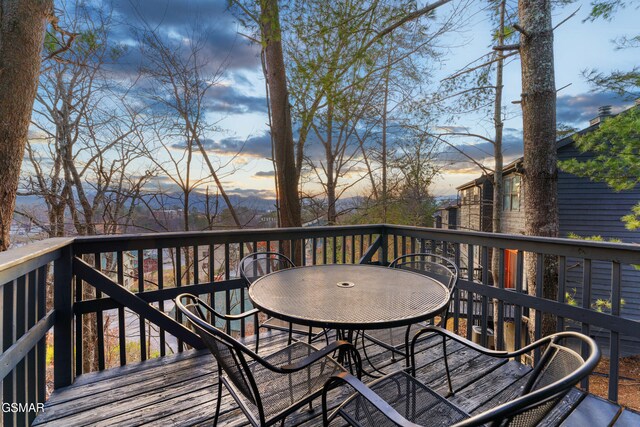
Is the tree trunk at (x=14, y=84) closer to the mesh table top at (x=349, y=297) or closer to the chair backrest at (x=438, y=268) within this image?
the mesh table top at (x=349, y=297)

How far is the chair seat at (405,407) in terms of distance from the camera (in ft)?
4.33

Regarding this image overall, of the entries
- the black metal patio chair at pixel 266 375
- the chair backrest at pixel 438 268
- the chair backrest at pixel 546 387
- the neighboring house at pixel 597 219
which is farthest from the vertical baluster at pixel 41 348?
the neighboring house at pixel 597 219

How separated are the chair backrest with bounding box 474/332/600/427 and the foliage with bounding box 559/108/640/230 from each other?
558cm

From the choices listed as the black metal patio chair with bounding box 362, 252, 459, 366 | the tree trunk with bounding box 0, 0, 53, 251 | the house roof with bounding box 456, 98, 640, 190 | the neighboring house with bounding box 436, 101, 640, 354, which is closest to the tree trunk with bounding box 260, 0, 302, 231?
the black metal patio chair with bounding box 362, 252, 459, 366

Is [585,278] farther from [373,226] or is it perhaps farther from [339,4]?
[339,4]

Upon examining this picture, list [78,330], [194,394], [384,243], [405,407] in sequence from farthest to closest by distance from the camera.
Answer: [384,243] → [78,330] → [194,394] → [405,407]

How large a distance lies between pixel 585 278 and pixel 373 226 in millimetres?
2188

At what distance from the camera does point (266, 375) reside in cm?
A: 166

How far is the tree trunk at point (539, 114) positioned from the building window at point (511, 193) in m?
6.46

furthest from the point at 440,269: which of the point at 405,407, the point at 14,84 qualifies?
the point at 14,84

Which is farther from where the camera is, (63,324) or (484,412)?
(63,324)

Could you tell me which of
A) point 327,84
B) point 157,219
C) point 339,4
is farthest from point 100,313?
point 157,219

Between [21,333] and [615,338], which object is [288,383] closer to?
[21,333]

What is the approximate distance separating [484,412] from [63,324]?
2695mm
